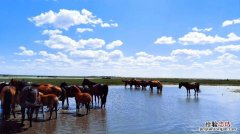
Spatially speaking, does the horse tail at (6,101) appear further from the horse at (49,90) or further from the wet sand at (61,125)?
the horse at (49,90)

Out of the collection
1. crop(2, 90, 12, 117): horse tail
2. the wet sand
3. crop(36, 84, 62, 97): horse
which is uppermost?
crop(36, 84, 62, 97): horse

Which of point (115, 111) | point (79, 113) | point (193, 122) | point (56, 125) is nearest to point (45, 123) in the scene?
point (56, 125)

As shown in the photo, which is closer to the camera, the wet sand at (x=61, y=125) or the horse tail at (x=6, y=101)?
the wet sand at (x=61, y=125)

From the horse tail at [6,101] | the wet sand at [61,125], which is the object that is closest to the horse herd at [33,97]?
the horse tail at [6,101]

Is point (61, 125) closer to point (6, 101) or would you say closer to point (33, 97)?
point (33, 97)

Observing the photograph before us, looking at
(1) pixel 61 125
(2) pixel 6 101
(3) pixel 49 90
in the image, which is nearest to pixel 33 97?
(1) pixel 61 125

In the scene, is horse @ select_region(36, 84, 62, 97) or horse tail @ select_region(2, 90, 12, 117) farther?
horse @ select_region(36, 84, 62, 97)

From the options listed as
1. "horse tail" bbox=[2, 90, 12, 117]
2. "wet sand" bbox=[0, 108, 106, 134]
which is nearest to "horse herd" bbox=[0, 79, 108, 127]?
"horse tail" bbox=[2, 90, 12, 117]

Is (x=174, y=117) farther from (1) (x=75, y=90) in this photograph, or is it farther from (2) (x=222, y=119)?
(1) (x=75, y=90)

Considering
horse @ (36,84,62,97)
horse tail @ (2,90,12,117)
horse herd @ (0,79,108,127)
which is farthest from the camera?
horse @ (36,84,62,97)

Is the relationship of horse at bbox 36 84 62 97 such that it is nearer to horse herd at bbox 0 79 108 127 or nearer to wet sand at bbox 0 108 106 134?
horse herd at bbox 0 79 108 127

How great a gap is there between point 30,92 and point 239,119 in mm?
10270

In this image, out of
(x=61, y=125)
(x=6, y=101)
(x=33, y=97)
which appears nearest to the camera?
(x=33, y=97)

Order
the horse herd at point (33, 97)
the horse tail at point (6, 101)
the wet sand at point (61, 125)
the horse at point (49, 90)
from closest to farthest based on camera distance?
the wet sand at point (61, 125) < the horse herd at point (33, 97) < the horse tail at point (6, 101) < the horse at point (49, 90)
